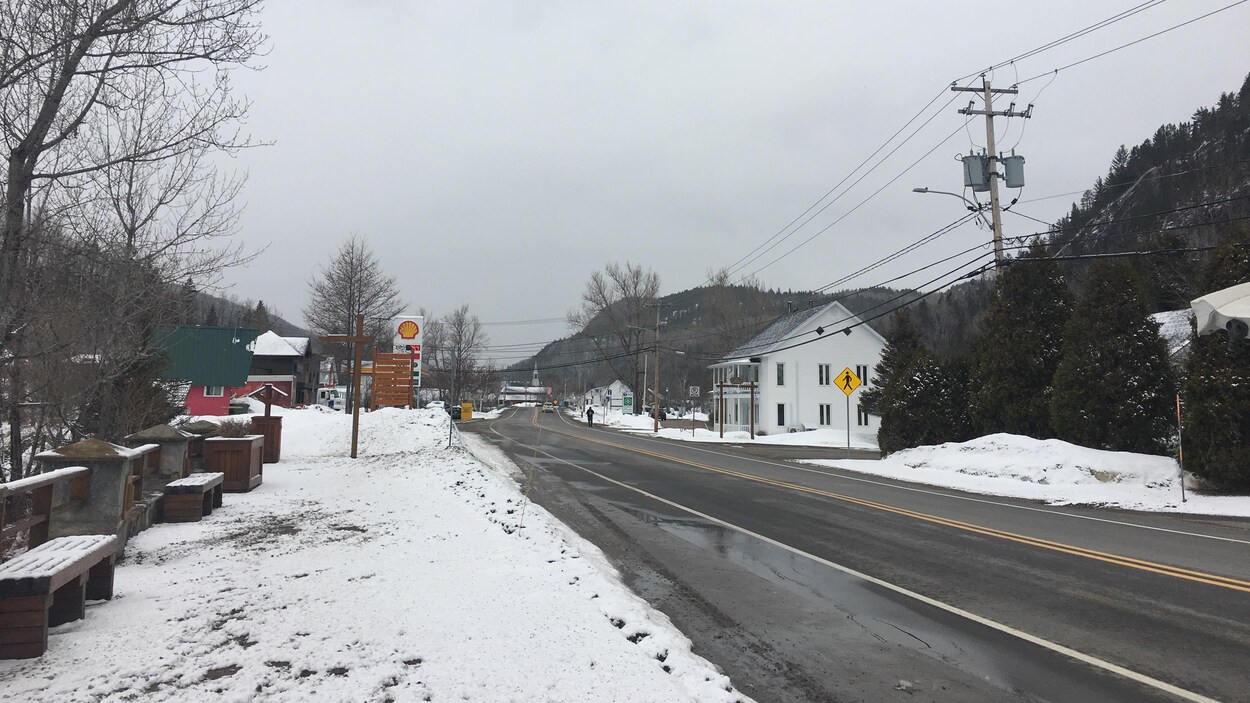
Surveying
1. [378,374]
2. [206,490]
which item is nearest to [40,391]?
[206,490]

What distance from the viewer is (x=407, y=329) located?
27609 millimetres

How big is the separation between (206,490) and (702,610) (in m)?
6.97

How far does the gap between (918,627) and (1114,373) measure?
A: 13.9 m

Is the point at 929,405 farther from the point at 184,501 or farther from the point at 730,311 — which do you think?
the point at 730,311

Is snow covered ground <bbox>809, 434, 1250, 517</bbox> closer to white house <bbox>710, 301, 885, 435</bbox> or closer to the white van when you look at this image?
white house <bbox>710, 301, 885, 435</bbox>

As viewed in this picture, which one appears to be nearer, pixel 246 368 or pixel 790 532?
pixel 790 532

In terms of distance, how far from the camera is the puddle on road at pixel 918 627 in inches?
181

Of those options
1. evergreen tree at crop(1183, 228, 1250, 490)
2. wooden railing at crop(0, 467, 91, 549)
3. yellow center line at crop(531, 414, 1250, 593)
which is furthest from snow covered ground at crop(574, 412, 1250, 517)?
wooden railing at crop(0, 467, 91, 549)

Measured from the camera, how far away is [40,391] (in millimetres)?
10031

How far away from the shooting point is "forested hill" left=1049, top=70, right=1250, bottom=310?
3744cm

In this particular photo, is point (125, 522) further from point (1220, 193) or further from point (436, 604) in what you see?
point (1220, 193)

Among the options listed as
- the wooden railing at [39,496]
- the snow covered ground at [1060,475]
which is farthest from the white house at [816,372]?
the wooden railing at [39,496]

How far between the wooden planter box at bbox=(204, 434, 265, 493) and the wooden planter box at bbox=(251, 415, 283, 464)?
495 cm

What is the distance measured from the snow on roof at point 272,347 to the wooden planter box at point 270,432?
4899 cm
